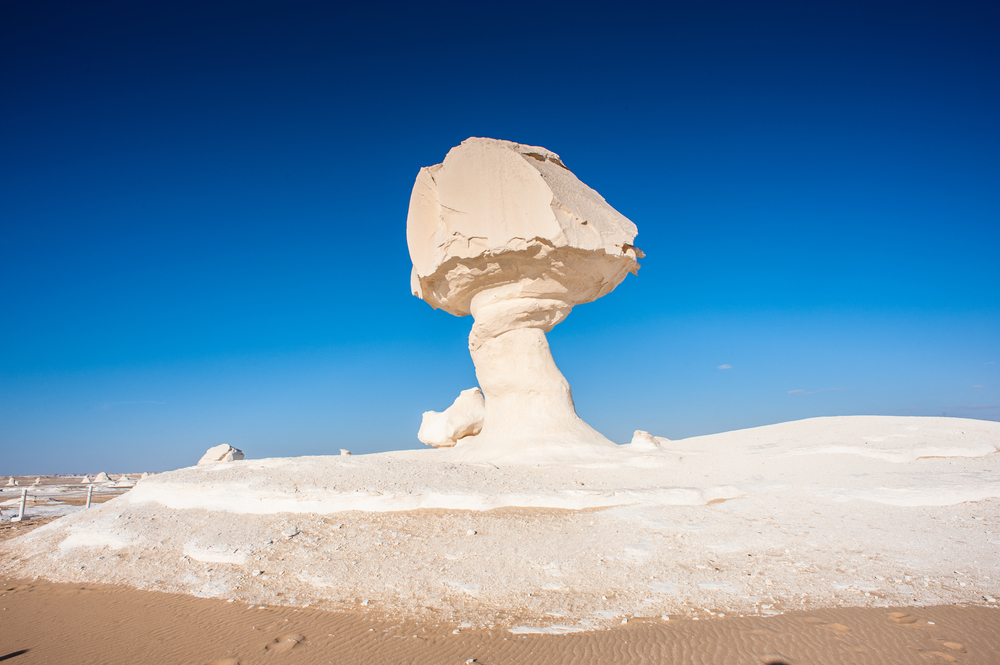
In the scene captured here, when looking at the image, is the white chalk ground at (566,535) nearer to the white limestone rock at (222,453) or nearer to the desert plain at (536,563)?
the desert plain at (536,563)

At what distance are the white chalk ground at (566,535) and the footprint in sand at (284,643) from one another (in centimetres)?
66

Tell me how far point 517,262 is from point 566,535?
681cm

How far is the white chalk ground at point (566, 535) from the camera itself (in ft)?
16.4

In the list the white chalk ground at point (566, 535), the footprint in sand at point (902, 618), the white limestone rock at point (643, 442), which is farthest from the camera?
the white limestone rock at point (643, 442)

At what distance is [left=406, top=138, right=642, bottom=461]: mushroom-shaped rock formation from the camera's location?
37.0 ft

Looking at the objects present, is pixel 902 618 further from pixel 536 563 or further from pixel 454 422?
pixel 454 422

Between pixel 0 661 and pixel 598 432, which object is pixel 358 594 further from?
pixel 598 432

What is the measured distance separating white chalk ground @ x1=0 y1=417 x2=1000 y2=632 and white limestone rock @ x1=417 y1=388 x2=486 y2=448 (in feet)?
16.9

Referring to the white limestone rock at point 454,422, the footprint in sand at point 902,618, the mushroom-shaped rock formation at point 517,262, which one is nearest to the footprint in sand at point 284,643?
the footprint in sand at point 902,618

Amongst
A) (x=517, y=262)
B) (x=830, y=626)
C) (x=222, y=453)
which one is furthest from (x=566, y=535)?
(x=222, y=453)

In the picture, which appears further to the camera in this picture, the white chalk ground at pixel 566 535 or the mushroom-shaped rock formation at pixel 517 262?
the mushroom-shaped rock formation at pixel 517 262

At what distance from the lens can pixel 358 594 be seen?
5.25 meters

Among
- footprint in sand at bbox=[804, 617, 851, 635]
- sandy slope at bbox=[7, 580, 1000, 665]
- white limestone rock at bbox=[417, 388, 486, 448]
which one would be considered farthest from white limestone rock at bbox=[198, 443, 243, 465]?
footprint in sand at bbox=[804, 617, 851, 635]

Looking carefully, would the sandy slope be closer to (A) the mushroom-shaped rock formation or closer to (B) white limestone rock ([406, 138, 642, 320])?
(A) the mushroom-shaped rock formation
